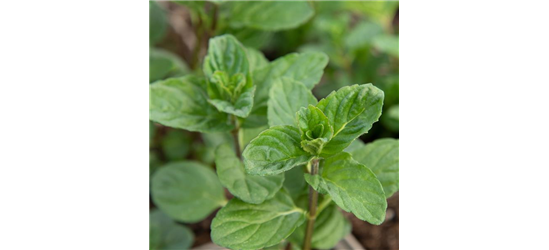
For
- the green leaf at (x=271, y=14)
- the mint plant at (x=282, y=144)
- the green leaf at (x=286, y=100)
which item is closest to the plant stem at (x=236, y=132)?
the mint plant at (x=282, y=144)

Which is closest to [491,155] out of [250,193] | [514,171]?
[514,171]

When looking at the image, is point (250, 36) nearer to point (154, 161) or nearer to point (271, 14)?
point (271, 14)

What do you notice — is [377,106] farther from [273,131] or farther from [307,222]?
[307,222]

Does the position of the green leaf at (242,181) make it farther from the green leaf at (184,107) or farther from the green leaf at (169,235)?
the green leaf at (169,235)

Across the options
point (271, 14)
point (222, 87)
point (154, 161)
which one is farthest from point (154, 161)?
point (222, 87)

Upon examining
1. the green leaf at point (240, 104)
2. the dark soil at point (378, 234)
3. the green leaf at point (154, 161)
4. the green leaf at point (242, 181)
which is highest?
the green leaf at point (240, 104)

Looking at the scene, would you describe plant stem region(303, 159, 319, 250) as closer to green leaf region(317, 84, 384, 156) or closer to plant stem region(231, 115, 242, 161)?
green leaf region(317, 84, 384, 156)
